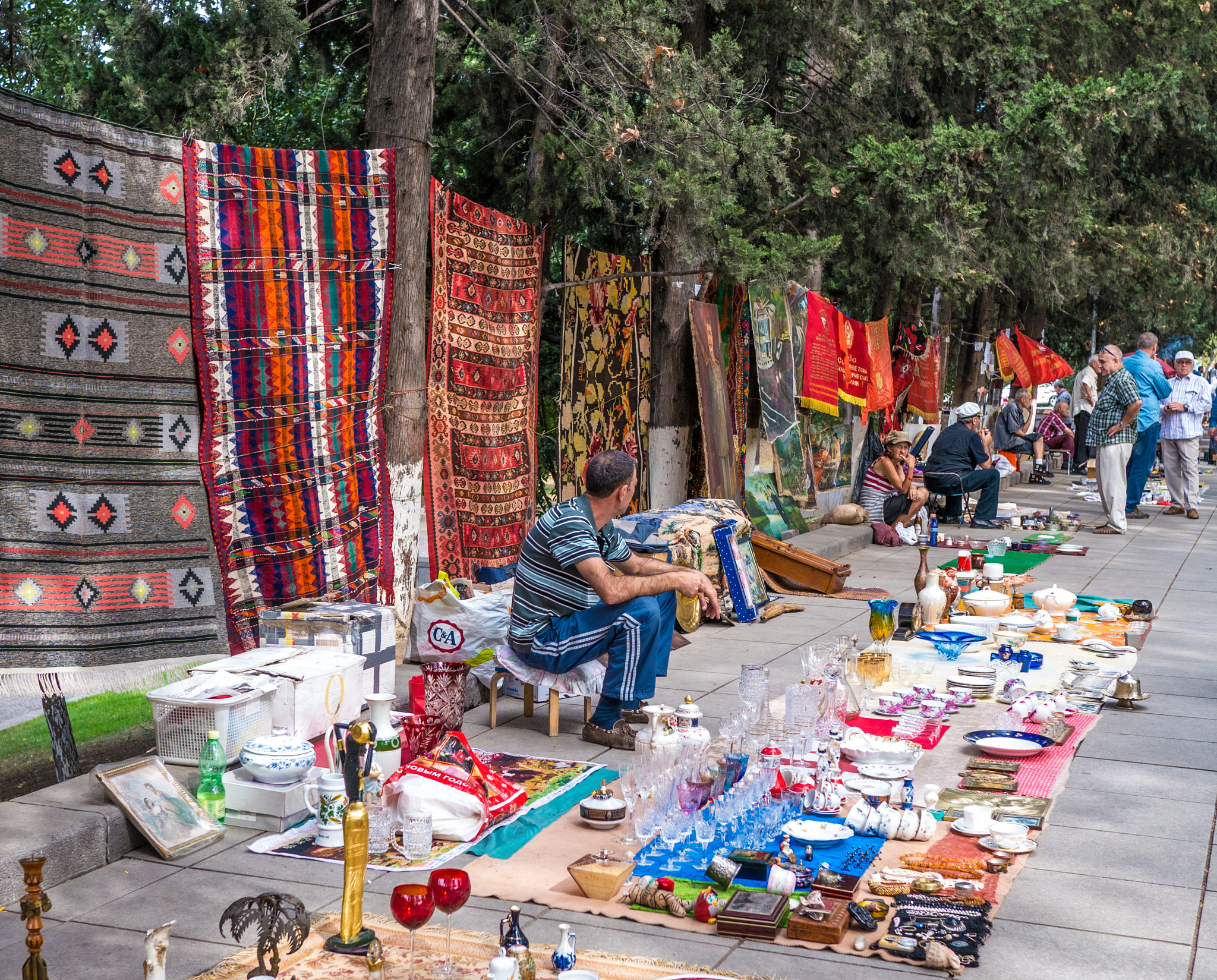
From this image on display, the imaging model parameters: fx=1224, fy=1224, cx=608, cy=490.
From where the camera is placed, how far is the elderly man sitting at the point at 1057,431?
23266 millimetres

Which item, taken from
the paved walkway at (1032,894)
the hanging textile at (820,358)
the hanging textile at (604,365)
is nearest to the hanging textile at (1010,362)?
the hanging textile at (820,358)

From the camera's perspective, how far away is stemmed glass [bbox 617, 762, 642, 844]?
173 inches

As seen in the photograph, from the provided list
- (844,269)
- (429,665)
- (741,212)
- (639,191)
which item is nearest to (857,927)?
(429,665)

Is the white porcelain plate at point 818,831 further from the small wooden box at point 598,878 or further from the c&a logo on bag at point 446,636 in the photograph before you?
the c&a logo on bag at point 446,636

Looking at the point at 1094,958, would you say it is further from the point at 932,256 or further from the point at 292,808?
the point at 932,256

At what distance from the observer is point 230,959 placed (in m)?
3.44

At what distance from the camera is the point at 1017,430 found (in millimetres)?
20359

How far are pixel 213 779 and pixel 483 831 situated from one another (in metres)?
1.03

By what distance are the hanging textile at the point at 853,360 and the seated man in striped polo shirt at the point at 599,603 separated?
852 cm

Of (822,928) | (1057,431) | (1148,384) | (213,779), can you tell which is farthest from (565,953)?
(1057,431)

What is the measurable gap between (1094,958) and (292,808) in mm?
2772

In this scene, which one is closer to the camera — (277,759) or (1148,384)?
(277,759)

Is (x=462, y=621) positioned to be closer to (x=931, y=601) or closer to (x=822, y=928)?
(x=931, y=601)

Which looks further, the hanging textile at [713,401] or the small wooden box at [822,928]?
the hanging textile at [713,401]
